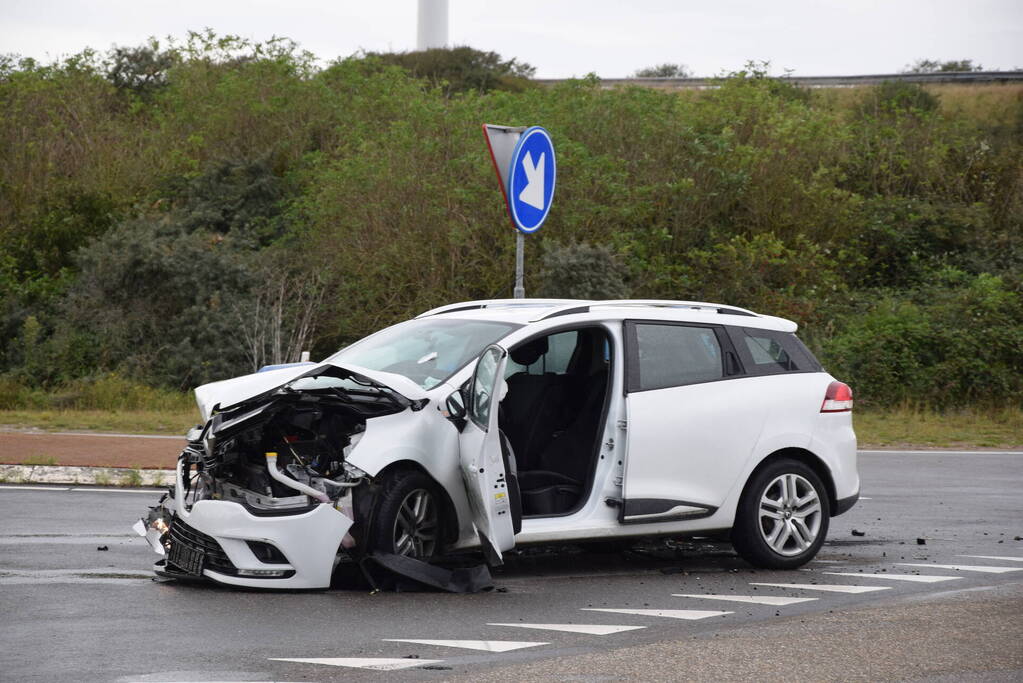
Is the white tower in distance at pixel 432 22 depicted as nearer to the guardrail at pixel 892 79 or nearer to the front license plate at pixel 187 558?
the guardrail at pixel 892 79

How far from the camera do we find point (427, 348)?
8.52 metres

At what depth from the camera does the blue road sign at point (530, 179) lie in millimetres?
11789

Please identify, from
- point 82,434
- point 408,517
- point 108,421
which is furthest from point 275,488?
point 108,421

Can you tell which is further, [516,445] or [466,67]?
[466,67]

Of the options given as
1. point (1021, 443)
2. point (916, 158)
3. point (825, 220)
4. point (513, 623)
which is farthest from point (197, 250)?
point (513, 623)

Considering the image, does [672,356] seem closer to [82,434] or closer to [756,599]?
[756,599]

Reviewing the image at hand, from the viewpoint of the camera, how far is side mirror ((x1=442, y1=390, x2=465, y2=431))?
758cm

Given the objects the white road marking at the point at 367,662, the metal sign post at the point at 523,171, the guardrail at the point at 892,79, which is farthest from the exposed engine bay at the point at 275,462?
the guardrail at the point at 892,79

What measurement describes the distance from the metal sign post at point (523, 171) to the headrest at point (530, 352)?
2821 millimetres

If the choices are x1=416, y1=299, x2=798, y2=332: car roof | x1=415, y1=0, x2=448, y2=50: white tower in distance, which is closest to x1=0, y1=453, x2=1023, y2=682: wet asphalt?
x1=416, y1=299, x2=798, y2=332: car roof

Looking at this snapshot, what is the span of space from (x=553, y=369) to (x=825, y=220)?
2013cm

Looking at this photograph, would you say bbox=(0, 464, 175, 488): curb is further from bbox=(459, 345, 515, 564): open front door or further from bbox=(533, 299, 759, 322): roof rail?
bbox=(459, 345, 515, 564): open front door

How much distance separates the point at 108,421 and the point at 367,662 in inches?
495

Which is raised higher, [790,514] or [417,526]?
[417,526]
